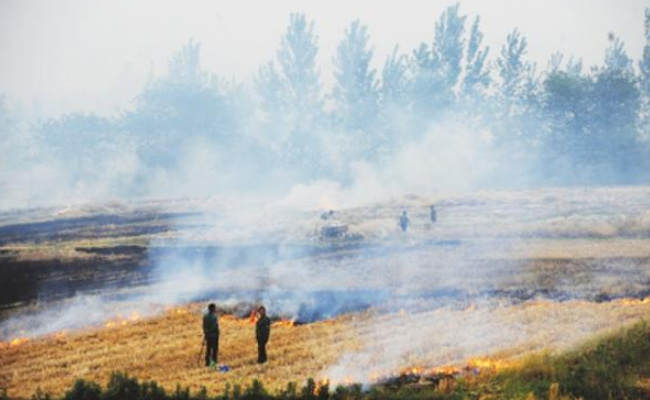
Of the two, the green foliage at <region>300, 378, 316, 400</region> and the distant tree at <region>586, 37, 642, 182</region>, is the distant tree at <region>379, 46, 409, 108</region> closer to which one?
the distant tree at <region>586, 37, 642, 182</region>

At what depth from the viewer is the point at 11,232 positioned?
48625 mm

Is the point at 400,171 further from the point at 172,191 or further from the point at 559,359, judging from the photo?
the point at 559,359

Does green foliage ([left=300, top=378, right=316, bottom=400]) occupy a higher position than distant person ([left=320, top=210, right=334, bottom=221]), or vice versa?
distant person ([left=320, top=210, right=334, bottom=221])

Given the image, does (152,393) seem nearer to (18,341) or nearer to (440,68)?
(18,341)

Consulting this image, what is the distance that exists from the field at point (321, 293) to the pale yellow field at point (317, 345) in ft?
0.23

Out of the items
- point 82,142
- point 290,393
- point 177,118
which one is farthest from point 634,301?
point 82,142

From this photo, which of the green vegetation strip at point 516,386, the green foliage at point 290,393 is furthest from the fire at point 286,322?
the green foliage at point 290,393

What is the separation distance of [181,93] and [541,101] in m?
57.6

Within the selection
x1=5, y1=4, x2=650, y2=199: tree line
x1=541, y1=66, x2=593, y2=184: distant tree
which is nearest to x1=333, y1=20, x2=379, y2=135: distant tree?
x1=5, y1=4, x2=650, y2=199: tree line

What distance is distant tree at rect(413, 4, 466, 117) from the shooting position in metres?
82.1

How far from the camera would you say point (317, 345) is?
17.1m

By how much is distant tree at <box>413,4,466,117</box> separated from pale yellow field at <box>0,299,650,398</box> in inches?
2537

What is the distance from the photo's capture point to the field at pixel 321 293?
15641 mm

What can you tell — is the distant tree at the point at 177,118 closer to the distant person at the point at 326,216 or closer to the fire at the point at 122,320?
the distant person at the point at 326,216
